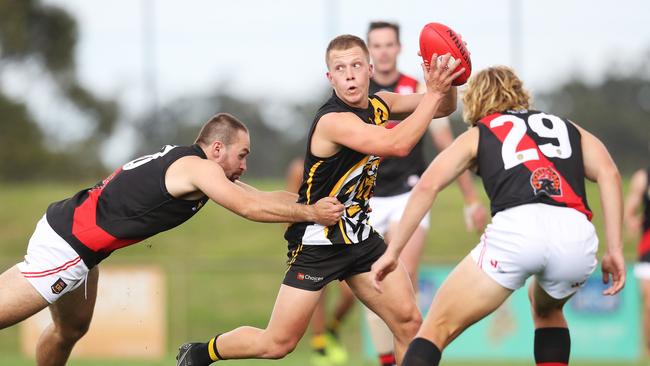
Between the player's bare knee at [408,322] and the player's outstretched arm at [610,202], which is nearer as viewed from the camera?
the player's outstretched arm at [610,202]

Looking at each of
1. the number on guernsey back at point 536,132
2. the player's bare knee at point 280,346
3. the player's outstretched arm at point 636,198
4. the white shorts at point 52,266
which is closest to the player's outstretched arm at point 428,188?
the number on guernsey back at point 536,132

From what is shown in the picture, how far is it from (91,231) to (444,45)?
2.18 m

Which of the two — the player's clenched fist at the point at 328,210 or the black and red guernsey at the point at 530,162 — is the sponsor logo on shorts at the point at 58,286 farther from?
the black and red guernsey at the point at 530,162

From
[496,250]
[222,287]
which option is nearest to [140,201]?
[496,250]

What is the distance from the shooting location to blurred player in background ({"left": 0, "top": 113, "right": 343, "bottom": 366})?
18.0 ft

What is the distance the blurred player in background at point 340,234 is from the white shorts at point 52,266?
Result: 893mm

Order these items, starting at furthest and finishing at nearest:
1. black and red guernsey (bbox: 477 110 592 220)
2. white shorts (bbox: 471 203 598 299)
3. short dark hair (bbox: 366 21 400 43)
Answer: short dark hair (bbox: 366 21 400 43) < black and red guernsey (bbox: 477 110 592 220) < white shorts (bbox: 471 203 598 299)

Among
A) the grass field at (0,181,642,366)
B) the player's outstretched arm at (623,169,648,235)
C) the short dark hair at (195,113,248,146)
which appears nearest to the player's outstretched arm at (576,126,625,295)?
the short dark hair at (195,113,248,146)

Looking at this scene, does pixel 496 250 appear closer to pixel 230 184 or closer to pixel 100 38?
pixel 230 184

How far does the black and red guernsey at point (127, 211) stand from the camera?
Result: 5559 millimetres

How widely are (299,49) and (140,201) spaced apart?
12448 millimetres

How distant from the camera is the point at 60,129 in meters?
19.9

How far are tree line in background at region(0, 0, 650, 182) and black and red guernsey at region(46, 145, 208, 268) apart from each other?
12040mm

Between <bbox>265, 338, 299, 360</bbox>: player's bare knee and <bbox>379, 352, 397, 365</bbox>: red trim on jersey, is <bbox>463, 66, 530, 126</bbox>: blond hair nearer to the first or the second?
<bbox>265, 338, 299, 360</bbox>: player's bare knee
